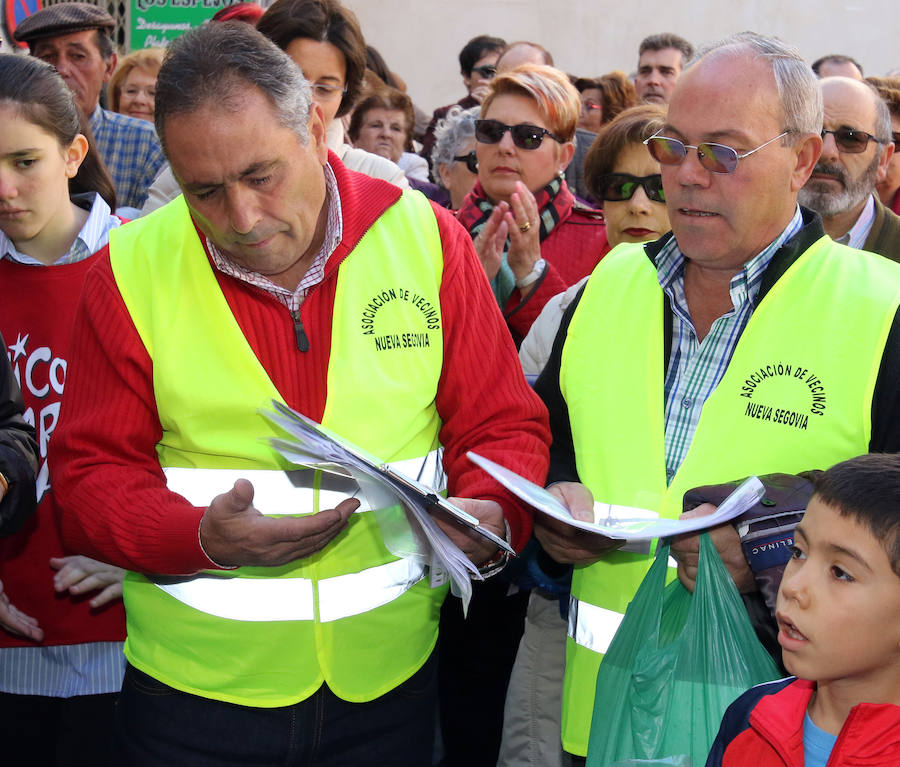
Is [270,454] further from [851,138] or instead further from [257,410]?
[851,138]

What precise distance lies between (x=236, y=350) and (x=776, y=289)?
1.14 metres

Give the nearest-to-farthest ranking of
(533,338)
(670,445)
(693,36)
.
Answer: (670,445)
(533,338)
(693,36)

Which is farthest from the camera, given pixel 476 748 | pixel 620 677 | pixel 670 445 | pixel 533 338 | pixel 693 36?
pixel 693 36

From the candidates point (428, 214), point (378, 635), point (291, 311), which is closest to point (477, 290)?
point (428, 214)

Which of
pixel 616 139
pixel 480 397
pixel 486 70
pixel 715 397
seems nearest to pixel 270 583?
pixel 480 397

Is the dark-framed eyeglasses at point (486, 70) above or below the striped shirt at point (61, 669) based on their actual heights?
above

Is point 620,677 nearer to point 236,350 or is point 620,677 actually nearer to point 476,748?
point 236,350

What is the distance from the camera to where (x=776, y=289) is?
7.90 ft

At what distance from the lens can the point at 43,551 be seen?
Answer: 3129mm

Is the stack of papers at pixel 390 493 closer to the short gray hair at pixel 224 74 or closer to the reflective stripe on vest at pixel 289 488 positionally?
the reflective stripe on vest at pixel 289 488

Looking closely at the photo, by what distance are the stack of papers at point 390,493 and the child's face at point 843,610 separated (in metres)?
0.55

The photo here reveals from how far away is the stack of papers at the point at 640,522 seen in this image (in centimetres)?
208

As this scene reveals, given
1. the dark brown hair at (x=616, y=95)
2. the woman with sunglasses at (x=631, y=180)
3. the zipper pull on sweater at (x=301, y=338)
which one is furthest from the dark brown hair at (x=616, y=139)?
the dark brown hair at (x=616, y=95)

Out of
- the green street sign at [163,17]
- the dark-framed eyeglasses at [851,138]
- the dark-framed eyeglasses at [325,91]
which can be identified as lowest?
the dark-framed eyeglasses at [851,138]
